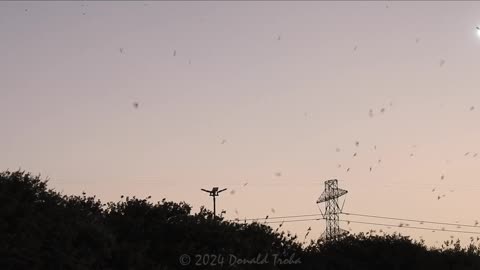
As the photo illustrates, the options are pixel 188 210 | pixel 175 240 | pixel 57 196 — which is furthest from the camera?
pixel 188 210

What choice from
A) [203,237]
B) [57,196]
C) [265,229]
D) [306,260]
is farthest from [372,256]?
[57,196]

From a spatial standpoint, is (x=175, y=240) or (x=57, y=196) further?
(x=175, y=240)

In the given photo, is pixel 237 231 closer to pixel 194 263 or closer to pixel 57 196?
pixel 194 263

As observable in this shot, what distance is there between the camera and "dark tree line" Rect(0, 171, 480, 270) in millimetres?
21828

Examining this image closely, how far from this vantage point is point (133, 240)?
27.2 m

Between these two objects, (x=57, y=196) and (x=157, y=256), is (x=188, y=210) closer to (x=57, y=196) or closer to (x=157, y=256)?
(x=157, y=256)

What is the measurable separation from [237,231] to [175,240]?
343 cm

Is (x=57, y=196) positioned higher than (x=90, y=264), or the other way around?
(x=57, y=196)

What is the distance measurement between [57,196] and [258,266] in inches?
331

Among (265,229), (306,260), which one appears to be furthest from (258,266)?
(306,260)

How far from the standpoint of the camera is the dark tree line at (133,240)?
2183 centimetres

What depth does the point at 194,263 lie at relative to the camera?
27.1 meters

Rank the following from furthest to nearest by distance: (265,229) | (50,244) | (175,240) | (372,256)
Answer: (372,256), (265,229), (175,240), (50,244)

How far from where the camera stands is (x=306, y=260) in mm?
35688
